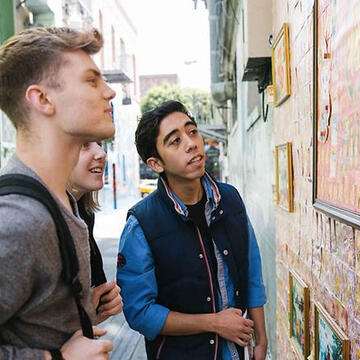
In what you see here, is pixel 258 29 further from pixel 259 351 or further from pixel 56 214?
pixel 56 214

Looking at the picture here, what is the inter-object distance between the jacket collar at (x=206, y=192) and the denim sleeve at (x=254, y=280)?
0.27 metres

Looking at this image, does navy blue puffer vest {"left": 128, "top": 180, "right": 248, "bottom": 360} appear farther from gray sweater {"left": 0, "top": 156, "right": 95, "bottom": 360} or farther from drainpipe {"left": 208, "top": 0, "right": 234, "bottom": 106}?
drainpipe {"left": 208, "top": 0, "right": 234, "bottom": 106}

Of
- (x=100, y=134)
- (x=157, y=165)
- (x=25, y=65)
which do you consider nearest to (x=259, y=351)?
(x=157, y=165)

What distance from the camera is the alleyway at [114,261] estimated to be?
510cm

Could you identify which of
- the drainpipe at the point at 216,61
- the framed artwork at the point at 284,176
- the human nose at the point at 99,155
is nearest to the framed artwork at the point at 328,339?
the framed artwork at the point at 284,176

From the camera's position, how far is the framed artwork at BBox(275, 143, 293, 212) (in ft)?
9.29

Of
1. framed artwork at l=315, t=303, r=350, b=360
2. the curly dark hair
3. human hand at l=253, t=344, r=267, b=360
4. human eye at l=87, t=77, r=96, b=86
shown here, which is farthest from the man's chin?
human hand at l=253, t=344, r=267, b=360

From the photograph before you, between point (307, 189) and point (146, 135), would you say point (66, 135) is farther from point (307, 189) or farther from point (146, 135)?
point (307, 189)

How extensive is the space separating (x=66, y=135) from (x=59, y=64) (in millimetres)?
Answer: 195

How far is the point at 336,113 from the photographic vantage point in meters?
1.77

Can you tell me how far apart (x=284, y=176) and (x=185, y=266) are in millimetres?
1183

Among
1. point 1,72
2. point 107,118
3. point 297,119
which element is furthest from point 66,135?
point 297,119

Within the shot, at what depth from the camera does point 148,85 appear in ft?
217

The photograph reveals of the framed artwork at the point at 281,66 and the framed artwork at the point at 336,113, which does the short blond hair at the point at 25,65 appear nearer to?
the framed artwork at the point at 336,113
